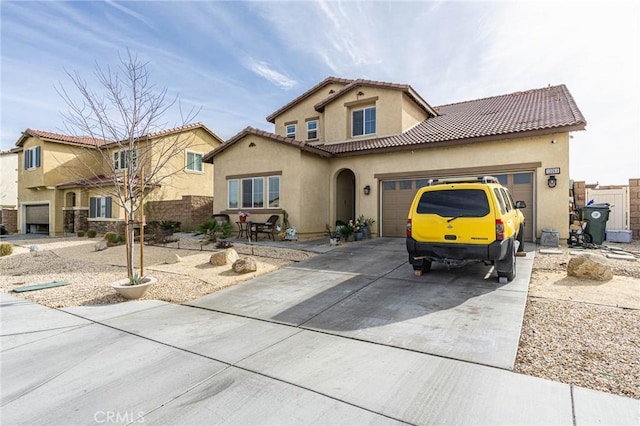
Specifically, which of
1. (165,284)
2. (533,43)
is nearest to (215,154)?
(165,284)

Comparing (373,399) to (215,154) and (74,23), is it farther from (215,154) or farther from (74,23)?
(215,154)

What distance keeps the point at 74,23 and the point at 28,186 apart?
21.9 metres

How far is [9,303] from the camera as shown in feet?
21.4

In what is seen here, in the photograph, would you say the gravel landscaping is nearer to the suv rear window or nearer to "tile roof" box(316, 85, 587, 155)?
the suv rear window

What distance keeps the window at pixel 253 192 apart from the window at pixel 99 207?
1009 cm

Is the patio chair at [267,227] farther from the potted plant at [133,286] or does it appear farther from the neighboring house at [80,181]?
the potted plant at [133,286]

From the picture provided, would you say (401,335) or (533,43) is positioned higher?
(533,43)

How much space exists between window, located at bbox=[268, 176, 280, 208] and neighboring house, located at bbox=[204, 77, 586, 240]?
48 mm

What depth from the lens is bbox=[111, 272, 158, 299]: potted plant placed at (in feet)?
21.5

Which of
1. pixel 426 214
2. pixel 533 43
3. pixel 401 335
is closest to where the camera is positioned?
pixel 401 335

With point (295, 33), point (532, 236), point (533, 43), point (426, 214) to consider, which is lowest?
point (532, 236)

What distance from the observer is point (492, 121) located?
45.7ft

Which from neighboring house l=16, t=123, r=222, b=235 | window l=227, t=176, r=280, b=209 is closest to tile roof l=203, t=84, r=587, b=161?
window l=227, t=176, r=280, b=209

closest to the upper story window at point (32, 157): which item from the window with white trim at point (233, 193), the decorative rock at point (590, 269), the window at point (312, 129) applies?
the window with white trim at point (233, 193)
